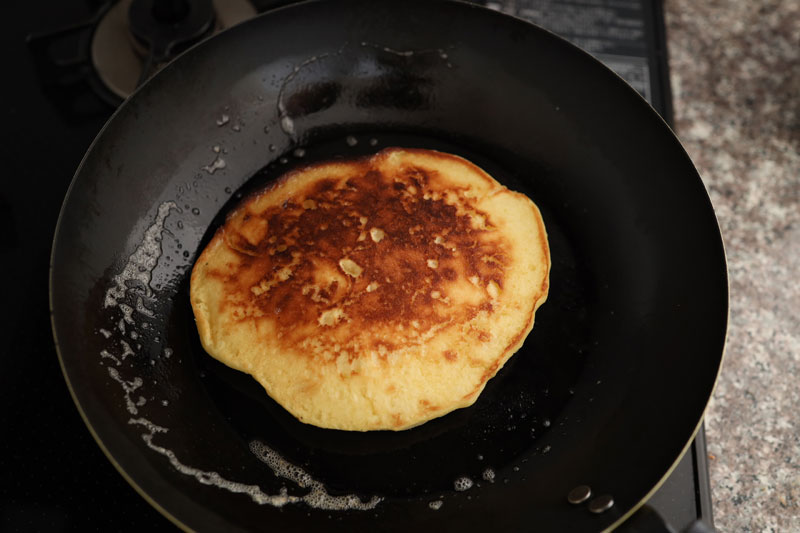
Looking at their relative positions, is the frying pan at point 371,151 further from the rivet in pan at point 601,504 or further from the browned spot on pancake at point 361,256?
the browned spot on pancake at point 361,256

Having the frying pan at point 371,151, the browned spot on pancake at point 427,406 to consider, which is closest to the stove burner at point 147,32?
the frying pan at point 371,151

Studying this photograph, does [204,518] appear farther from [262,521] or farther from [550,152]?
[550,152]

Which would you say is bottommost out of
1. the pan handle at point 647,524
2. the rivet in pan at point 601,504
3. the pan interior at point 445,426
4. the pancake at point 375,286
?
the pan handle at point 647,524

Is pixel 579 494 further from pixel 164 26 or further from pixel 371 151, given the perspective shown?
pixel 164 26

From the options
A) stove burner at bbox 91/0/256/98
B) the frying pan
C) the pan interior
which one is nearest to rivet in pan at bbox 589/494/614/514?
the frying pan

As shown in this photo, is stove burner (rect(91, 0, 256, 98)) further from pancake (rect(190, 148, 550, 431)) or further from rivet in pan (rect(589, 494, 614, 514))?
rivet in pan (rect(589, 494, 614, 514))

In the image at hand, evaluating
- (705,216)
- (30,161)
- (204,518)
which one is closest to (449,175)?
(705,216)
